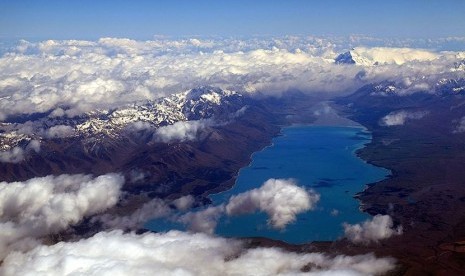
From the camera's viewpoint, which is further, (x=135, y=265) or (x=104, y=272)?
(x=135, y=265)

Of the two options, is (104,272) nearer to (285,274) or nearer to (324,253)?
(285,274)

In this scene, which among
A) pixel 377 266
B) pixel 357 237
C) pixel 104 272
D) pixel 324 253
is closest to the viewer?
pixel 104 272

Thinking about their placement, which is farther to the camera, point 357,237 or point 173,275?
point 357,237

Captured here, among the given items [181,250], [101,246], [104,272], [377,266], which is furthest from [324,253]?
[104,272]

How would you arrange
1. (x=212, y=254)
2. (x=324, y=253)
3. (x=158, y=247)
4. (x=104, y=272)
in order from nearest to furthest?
1. (x=104, y=272)
2. (x=158, y=247)
3. (x=212, y=254)
4. (x=324, y=253)

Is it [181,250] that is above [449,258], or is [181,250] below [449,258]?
above

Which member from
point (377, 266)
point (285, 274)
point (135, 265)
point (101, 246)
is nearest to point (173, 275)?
point (135, 265)

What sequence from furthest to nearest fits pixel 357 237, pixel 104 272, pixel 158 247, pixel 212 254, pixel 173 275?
pixel 357 237, pixel 212 254, pixel 158 247, pixel 173 275, pixel 104 272

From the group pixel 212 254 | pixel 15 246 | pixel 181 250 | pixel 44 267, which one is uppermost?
pixel 44 267

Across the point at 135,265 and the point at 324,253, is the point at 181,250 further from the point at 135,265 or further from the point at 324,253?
the point at 324,253
